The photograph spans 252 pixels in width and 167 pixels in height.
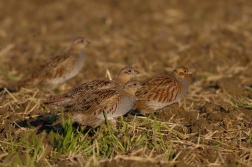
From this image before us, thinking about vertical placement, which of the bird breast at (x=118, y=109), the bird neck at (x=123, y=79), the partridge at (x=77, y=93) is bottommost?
the bird breast at (x=118, y=109)

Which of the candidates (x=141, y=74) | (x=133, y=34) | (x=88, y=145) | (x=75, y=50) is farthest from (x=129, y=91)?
(x=133, y=34)

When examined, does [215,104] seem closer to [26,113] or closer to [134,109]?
[134,109]

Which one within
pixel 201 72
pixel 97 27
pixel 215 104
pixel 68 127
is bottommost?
pixel 68 127

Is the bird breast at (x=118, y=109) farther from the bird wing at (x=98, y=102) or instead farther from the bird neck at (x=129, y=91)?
the bird neck at (x=129, y=91)

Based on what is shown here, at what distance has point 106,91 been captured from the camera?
21.6 feet

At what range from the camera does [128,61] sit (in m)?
11.3

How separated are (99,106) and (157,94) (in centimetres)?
121

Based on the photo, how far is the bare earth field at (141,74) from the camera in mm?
5910

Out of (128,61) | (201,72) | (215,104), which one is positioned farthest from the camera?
(128,61)

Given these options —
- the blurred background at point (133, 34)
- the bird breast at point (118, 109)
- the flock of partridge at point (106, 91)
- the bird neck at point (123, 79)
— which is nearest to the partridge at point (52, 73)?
the flock of partridge at point (106, 91)

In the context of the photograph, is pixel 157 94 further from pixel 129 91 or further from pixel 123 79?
pixel 129 91

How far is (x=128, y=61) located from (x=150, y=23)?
3430mm

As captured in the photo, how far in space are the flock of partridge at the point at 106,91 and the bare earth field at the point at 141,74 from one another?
0.21 meters

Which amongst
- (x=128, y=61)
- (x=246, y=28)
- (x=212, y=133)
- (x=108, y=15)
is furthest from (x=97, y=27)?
(x=212, y=133)
